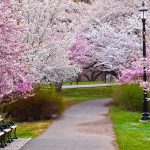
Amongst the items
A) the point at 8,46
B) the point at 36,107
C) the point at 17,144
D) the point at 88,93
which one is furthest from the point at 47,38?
the point at 8,46

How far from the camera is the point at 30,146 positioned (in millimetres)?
14250

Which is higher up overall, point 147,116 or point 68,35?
point 68,35

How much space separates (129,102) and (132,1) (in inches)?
587

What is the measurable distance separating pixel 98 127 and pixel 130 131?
1654mm

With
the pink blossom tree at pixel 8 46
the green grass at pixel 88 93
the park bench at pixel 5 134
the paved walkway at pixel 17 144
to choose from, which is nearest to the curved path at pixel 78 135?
the paved walkway at pixel 17 144

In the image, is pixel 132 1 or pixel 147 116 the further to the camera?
pixel 132 1

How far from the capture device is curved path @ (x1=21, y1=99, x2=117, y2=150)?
1395 cm

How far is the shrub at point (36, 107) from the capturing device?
22844mm

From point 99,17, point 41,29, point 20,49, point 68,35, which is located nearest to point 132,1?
point 99,17

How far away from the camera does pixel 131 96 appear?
88.5 feet

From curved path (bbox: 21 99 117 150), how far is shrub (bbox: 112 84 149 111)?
2.49 meters

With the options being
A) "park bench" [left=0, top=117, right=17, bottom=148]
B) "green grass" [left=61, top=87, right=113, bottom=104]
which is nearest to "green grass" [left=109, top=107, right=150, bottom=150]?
"park bench" [left=0, top=117, right=17, bottom=148]

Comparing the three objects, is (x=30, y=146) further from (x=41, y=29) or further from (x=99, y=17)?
(x=99, y=17)

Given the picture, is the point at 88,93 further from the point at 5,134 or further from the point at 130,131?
the point at 5,134
